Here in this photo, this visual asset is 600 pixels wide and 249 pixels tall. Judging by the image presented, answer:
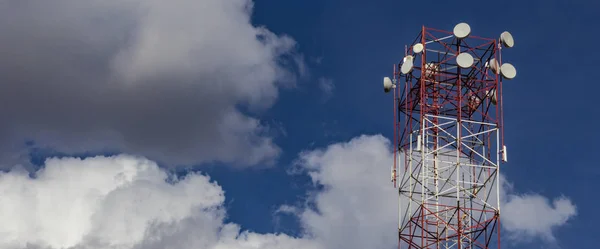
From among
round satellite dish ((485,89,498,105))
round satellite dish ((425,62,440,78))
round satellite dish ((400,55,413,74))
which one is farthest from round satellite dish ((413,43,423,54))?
round satellite dish ((485,89,498,105))

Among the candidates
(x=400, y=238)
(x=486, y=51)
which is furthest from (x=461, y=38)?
(x=400, y=238)

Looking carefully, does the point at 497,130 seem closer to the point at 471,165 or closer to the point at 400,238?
the point at 471,165

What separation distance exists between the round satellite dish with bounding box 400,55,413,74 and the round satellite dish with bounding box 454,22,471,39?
14.0 feet

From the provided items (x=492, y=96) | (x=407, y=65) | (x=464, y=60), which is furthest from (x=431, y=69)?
(x=492, y=96)

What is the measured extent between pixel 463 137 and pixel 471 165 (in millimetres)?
2631

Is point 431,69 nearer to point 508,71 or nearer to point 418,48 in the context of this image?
point 418,48

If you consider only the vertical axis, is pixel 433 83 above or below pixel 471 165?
above

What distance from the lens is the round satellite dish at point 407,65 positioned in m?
94.9

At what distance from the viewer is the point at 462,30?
94500 millimetres

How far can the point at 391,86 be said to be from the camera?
9706 cm

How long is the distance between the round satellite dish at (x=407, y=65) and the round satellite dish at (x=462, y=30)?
168 inches

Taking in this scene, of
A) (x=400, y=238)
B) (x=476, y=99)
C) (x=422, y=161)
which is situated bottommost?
(x=400, y=238)

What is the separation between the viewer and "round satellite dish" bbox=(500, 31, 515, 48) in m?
94.7

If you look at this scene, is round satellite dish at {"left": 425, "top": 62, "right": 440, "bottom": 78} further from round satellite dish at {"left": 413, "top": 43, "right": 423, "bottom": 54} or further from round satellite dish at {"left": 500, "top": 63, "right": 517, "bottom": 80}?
round satellite dish at {"left": 500, "top": 63, "right": 517, "bottom": 80}
